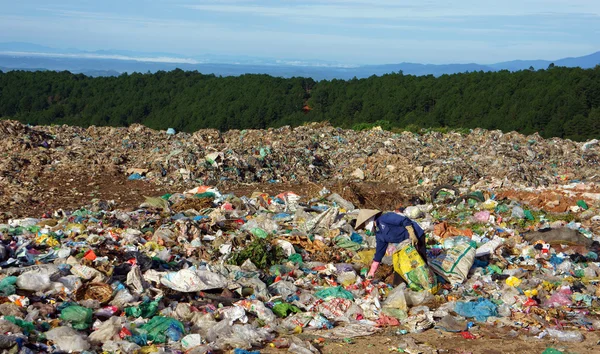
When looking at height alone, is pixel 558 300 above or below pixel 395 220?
below

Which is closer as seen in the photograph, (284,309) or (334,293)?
(284,309)

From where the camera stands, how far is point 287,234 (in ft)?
25.3

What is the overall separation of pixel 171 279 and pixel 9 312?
1.43 metres

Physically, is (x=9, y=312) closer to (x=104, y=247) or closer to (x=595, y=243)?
(x=104, y=247)

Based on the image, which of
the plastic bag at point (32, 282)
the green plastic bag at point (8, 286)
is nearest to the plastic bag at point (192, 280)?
the plastic bag at point (32, 282)

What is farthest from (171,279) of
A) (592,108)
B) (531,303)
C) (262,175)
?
(592,108)

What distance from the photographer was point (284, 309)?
5652mm

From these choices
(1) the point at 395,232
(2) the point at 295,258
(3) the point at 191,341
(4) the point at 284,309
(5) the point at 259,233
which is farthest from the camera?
(5) the point at 259,233

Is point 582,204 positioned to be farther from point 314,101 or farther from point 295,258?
point 314,101

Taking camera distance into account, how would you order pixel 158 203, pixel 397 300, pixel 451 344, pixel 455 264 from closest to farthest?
pixel 451 344 → pixel 397 300 → pixel 455 264 → pixel 158 203

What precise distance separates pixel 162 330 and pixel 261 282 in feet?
4.38

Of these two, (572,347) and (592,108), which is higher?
(592,108)

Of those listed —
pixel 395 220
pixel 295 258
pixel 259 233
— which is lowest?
pixel 295 258

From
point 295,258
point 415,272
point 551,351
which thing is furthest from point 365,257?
point 551,351
